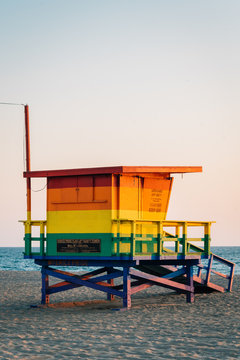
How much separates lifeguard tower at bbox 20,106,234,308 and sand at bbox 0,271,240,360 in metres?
0.95

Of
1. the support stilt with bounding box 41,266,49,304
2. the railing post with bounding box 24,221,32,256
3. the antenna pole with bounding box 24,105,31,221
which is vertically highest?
the antenna pole with bounding box 24,105,31,221

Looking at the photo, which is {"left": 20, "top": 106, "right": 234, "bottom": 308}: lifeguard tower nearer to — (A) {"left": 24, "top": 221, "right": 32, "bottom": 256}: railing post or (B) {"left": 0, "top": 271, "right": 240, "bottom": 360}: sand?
(A) {"left": 24, "top": 221, "right": 32, "bottom": 256}: railing post

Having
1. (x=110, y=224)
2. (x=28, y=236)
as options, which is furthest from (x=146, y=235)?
(x=28, y=236)

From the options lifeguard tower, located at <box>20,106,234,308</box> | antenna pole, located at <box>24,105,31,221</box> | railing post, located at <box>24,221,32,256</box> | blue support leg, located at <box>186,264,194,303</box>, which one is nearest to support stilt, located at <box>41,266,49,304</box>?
lifeguard tower, located at <box>20,106,234,308</box>

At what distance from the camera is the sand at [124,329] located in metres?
9.62

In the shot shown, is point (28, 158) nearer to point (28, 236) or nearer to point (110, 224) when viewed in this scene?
point (28, 236)

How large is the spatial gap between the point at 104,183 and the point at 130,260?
7.10ft

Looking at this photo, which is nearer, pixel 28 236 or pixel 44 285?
pixel 28 236

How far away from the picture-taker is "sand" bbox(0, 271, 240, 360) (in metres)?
9.62

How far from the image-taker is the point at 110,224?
48.7ft

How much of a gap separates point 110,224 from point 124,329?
11.5 ft

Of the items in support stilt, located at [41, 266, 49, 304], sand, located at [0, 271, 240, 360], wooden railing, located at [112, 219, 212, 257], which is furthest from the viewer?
support stilt, located at [41, 266, 49, 304]

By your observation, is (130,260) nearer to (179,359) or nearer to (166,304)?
(166,304)

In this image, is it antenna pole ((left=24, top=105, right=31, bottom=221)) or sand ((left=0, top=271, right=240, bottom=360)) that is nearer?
sand ((left=0, top=271, right=240, bottom=360))
